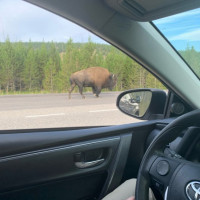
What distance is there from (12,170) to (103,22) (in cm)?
130

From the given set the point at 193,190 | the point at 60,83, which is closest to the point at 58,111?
the point at 60,83

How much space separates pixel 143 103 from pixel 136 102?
0.07 meters

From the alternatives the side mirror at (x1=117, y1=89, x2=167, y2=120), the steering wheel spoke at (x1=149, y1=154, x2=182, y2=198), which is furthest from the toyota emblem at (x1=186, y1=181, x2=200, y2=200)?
the side mirror at (x1=117, y1=89, x2=167, y2=120)

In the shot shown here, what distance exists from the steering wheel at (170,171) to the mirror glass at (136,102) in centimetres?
114

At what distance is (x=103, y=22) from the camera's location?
2.12 metres

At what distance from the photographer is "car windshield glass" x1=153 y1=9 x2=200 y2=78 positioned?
2.19 metres

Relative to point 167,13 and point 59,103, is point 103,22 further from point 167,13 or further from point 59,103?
point 59,103

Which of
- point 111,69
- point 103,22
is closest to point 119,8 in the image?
point 103,22

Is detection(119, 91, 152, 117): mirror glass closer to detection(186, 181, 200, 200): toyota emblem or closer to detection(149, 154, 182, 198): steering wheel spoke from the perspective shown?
detection(149, 154, 182, 198): steering wheel spoke

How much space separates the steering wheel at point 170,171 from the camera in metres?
1.26

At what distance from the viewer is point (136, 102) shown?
8.74 ft

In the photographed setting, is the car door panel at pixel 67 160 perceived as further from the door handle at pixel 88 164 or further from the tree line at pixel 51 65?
the tree line at pixel 51 65

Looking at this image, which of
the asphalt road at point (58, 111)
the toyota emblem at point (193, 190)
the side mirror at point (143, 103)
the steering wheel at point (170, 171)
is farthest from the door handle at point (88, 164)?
the toyota emblem at point (193, 190)

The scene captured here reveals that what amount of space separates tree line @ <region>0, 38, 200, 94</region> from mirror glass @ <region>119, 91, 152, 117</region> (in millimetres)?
118
